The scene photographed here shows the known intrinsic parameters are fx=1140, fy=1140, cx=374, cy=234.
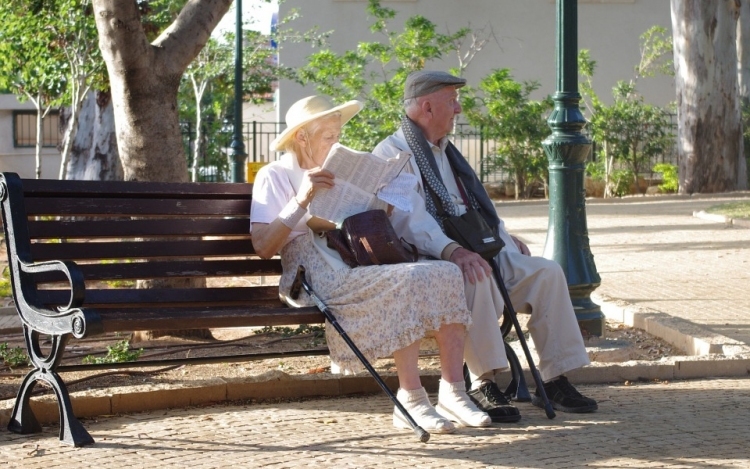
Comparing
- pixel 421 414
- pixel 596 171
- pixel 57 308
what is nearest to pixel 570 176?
pixel 421 414

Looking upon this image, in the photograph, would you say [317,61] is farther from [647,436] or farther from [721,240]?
[647,436]

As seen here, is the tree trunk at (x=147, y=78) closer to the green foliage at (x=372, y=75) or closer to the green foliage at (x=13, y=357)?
the green foliage at (x=13, y=357)

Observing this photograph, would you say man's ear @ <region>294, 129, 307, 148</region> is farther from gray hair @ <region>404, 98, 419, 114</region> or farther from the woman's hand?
gray hair @ <region>404, 98, 419, 114</region>

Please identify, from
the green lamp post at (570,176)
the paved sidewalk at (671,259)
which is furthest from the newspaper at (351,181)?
the paved sidewalk at (671,259)

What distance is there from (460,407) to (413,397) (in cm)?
23

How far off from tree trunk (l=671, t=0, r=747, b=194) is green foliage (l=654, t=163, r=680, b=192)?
2.54 ft

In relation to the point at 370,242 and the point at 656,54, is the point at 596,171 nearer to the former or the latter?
the point at 656,54

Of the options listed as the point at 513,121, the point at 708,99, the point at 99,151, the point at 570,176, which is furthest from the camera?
the point at 708,99

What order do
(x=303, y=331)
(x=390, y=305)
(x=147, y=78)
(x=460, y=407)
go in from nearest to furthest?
(x=390, y=305), (x=460, y=407), (x=147, y=78), (x=303, y=331)

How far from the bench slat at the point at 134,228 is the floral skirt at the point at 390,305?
2.45ft

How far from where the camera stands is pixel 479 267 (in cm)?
496

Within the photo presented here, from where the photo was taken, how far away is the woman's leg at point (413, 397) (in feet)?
15.5

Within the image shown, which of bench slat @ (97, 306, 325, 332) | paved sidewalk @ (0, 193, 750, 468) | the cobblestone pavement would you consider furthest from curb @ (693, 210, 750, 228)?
bench slat @ (97, 306, 325, 332)

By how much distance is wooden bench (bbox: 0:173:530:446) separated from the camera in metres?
4.53
